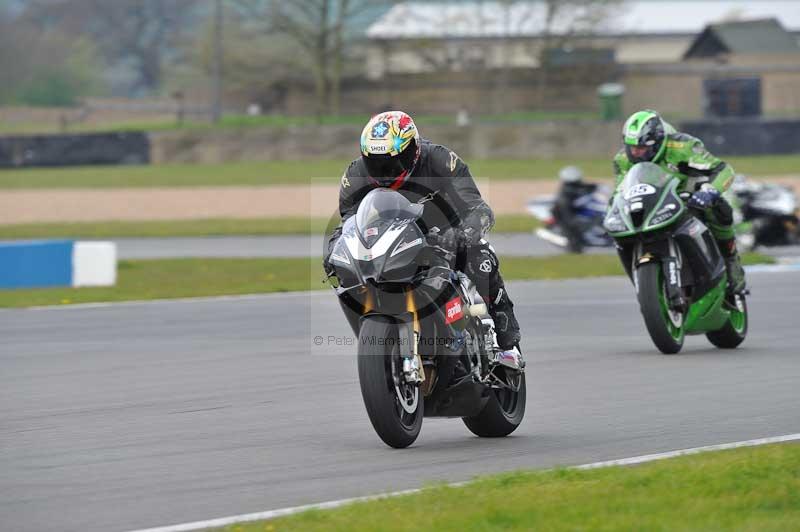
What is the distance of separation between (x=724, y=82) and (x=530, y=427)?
47341mm

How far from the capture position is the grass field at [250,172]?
39375 millimetres

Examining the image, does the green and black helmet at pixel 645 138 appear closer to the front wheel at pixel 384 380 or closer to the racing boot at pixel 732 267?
the racing boot at pixel 732 267

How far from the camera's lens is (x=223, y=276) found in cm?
1908

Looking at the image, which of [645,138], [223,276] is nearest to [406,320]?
[645,138]

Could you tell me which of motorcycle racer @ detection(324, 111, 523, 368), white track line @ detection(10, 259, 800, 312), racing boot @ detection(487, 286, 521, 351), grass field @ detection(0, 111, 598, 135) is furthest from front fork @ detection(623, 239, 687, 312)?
grass field @ detection(0, 111, 598, 135)

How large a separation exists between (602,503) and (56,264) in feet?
45.3

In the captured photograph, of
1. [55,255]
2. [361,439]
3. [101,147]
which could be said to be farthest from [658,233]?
[101,147]

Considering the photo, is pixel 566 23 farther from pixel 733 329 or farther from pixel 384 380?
pixel 384 380

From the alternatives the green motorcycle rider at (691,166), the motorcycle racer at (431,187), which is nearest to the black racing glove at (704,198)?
the green motorcycle rider at (691,166)

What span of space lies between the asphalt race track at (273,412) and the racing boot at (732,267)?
1.56ft

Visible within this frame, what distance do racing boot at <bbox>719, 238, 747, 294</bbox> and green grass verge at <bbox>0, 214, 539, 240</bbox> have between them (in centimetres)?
1551

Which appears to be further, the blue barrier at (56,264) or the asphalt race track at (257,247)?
the asphalt race track at (257,247)

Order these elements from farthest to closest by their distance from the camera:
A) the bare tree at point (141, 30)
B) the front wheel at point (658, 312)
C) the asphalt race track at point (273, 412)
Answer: the bare tree at point (141, 30), the front wheel at point (658, 312), the asphalt race track at point (273, 412)

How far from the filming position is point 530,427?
7.88 metres
